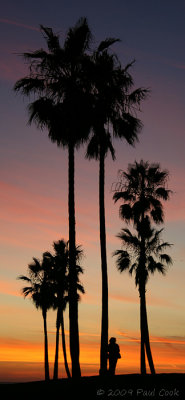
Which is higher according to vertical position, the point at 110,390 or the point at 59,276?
the point at 59,276

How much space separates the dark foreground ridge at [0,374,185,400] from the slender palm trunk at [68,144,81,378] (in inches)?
40.4

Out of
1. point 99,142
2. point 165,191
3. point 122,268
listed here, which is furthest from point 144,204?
point 99,142

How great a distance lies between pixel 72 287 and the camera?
938 inches

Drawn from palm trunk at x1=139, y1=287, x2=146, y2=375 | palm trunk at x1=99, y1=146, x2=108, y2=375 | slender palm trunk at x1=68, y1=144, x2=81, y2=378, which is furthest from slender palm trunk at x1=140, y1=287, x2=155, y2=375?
slender palm trunk at x1=68, y1=144, x2=81, y2=378

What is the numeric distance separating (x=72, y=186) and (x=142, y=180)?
49.5ft

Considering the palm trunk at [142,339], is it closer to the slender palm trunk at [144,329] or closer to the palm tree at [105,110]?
the slender palm trunk at [144,329]

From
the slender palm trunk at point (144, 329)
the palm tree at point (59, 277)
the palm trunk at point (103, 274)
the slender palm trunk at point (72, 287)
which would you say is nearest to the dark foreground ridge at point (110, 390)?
the slender palm trunk at point (72, 287)

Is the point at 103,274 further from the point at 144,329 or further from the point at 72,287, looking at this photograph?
the point at 144,329

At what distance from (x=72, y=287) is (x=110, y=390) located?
18.2 ft

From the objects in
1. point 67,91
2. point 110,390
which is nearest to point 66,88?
point 67,91

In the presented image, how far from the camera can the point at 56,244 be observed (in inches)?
2067

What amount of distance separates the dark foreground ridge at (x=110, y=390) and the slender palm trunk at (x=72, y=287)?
1026 mm

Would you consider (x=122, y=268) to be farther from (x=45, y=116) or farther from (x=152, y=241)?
(x=45, y=116)

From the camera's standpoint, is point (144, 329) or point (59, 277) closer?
point (144, 329)
